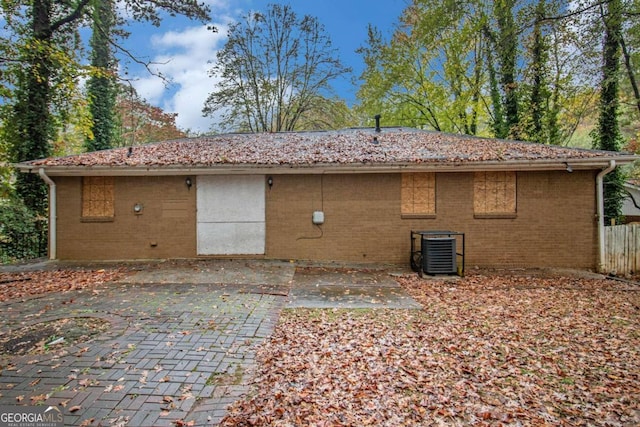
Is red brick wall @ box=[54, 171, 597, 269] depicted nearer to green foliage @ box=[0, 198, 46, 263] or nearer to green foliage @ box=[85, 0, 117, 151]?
green foliage @ box=[0, 198, 46, 263]

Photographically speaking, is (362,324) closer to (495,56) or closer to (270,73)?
(495,56)

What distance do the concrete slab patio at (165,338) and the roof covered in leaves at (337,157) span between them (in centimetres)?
275

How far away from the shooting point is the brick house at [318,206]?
27.0 ft

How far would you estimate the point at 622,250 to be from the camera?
8078mm

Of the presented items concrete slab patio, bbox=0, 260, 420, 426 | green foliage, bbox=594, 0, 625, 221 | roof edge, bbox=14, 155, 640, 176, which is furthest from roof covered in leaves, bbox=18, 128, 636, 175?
green foliage, bbox=594, 0, 625, 221

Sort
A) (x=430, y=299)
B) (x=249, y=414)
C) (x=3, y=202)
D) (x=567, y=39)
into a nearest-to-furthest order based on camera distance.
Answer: (x=249, y=414), (x=430, y=299), (x=567, y=39), (x=3, y=202)

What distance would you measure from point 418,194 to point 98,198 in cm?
870

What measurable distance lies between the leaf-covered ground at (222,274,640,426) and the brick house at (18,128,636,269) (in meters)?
3.14

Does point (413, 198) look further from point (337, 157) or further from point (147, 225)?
point (147, 225)

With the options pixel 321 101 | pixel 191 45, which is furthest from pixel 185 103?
pixel 321 101

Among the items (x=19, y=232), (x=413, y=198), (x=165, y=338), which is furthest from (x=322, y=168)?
(x=19, y=232)

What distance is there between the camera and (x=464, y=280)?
713cm

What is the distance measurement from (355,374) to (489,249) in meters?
6.70

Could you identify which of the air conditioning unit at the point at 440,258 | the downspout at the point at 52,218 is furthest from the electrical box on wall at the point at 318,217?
the downspout at the point at 52,218
